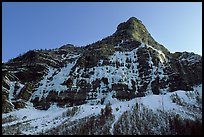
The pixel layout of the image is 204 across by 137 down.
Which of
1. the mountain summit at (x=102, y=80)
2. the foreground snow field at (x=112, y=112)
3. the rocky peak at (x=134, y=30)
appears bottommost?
the foreground snow field at (x=112, y=112)

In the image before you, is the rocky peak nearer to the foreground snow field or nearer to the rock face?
the rock face

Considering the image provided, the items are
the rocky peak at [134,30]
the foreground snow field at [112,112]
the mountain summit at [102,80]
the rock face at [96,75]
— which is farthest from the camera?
the rocky peak at [134,30]

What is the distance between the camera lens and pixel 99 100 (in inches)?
3282

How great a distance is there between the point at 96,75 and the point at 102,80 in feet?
12.0

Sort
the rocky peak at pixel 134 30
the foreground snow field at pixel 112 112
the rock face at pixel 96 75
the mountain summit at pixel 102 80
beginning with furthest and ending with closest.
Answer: the rocky peak at pixel 134 30 → the rock face at pixel 96 75 → the mountain summit at pixel 102 80 → the foreground snow field at pixel 112 112

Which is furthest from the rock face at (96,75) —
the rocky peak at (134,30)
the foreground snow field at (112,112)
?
the rocky peak at (134,30)

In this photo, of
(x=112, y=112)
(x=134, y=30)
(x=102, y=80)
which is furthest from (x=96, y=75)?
(x=134, y=30)

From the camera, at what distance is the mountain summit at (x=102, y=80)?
74.2m

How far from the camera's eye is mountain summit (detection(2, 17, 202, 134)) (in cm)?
7425

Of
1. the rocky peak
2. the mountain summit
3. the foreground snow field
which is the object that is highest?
the rocky peak

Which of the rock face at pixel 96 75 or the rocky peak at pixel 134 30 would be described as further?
the rocky peak at pixel 134 30

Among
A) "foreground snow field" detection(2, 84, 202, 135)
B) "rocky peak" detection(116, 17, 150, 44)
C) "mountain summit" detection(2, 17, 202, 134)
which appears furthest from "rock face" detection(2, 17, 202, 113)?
"rocky peak" detection(116, 17, 150, 44)

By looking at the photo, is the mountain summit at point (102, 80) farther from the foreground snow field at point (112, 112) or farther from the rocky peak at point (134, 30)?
the rocky peak at point (134, 30)

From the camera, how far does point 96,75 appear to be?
310 feet
